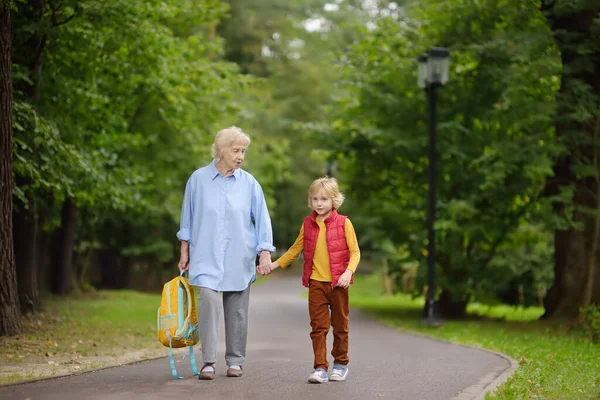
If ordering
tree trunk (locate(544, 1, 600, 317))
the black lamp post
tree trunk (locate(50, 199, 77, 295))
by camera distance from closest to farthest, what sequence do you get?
tree trunk (locate(544, 1, 600, 317)) → the black lamp post → tree trunk (locate(50, 199, 77, 295))

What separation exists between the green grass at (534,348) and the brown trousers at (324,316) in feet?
4.79

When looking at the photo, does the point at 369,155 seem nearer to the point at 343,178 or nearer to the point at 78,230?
the point at 343,178

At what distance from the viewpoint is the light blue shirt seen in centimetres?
744

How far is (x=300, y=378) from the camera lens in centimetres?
792

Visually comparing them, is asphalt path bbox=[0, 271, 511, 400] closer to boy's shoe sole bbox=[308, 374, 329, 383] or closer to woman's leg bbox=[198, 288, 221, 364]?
boy's shoe sole bbox=[308, 374, 329, 383]

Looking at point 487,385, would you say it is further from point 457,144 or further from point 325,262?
point 457,144

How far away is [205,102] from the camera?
2205 centimetres

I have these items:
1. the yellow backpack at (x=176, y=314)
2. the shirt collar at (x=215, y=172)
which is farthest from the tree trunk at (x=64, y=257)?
the yellow backpack at (x=176, y=314)

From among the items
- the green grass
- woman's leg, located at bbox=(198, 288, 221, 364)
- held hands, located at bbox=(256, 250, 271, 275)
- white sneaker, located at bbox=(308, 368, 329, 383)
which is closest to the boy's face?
held hands, located at bbox=(256, 250, 271, 275)

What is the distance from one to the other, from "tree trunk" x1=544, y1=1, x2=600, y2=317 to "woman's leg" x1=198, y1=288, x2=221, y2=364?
8.27 m

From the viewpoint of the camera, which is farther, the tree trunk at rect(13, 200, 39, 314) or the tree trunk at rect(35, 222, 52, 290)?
the tree trunk at rect(35, 222, 52, 290)

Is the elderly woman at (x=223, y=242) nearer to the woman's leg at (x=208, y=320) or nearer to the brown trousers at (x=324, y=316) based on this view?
the woman's leg at (x=208, y=320)

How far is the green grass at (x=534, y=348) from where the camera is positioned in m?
7.30

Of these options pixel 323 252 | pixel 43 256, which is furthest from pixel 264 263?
pixel 43 256
